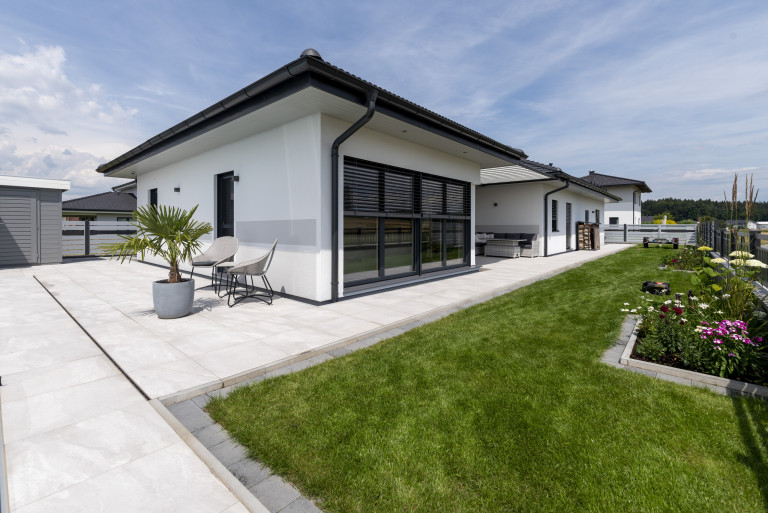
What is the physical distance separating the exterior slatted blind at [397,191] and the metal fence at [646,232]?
19732 millimetres

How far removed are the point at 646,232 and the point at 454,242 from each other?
20.8m

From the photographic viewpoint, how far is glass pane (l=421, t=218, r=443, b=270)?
27.2 feet

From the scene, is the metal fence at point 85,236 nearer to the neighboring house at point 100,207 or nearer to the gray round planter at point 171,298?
the gray round planter at point 171,298

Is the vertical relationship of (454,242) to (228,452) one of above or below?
above

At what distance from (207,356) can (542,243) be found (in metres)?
13.4

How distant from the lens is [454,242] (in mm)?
9477

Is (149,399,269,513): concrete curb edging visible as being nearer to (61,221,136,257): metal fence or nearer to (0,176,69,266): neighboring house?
(0,176,69,266): neighboring house

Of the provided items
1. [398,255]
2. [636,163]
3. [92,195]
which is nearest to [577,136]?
[636,163]

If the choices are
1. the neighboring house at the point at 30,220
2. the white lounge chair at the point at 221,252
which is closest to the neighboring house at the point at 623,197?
the white lounge chair at the point at 221,252

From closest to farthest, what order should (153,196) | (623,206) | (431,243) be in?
1. (431,243)
2. (153,196)
3. (623,206)

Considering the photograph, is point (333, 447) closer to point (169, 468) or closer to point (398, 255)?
point (169, 468)

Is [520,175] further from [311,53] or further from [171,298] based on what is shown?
[171,298]

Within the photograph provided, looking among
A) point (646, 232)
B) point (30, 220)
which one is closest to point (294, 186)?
point (30, 220)

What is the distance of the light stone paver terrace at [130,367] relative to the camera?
1.70m
